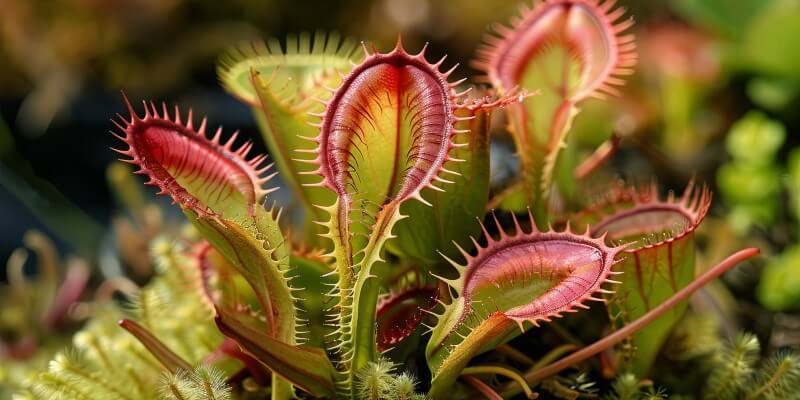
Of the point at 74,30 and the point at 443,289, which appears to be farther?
the point at 74,30

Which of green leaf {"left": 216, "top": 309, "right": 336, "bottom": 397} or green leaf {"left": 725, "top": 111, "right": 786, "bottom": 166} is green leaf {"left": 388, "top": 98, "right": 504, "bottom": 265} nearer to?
green leaf {"left": 216, "top": 309, "right": 336, "bottom": 397}

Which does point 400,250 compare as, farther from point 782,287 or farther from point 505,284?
point 782,287

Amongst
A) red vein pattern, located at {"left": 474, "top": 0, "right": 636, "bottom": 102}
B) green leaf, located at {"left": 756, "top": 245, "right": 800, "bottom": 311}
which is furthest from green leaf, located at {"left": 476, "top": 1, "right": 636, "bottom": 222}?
green leaf, located at {"left": 756, "top": 245, "right": 800, "bottom": 311}

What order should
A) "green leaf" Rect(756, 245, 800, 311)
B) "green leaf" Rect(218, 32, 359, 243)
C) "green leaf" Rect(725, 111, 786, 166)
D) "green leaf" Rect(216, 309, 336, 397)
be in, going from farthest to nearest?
1. "green leaf" Rect(725, 111, 786, 166)
2. "green leaf" Rect(756, 245, 800, 311)
3. "green leaf" Rect(218, 32, 359, 243)
4. "green leaf" Rect(216, 309, 336, 397)

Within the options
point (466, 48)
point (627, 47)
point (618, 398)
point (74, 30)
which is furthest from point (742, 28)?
point (74, 30)

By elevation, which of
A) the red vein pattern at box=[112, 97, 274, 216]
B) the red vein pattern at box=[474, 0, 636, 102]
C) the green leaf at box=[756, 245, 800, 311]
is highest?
the red vein pattern at box=[474, 0, 636, 102]

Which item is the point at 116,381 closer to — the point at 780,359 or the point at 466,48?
the point at 780,359

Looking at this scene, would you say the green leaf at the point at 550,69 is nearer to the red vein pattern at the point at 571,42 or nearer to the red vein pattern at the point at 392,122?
the red vein pattern at the point at 571,42

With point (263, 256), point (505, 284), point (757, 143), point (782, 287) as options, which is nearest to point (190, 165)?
point (263, 256)
